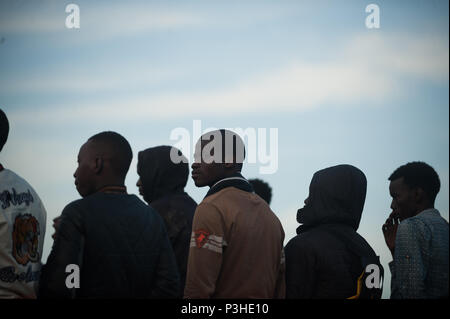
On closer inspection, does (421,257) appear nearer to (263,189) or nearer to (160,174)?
(160,174)

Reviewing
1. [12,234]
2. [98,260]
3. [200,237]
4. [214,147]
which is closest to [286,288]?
[200,237]

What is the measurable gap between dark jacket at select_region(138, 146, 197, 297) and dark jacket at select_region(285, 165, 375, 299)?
2.98ft

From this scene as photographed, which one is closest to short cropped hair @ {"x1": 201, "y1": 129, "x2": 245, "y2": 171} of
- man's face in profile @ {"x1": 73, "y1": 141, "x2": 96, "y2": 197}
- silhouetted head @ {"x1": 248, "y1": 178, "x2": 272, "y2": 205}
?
man's face in profile @ {"x1": 73, "y1": 141, "x2": 96, "y2": 197}

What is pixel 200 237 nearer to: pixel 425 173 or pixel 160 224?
pixel 160 224

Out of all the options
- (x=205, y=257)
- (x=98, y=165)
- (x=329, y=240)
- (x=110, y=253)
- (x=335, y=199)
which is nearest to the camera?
(x=110, y=253)

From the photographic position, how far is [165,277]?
13.5 feet

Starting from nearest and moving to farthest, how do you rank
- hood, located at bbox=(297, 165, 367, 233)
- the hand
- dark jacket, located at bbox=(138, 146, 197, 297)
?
hood, located at bbox=(297, 165, 367, 233), dark jacket, located at bbox=(138, 146, 197, 297), the hand

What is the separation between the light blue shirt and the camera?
4.44 m

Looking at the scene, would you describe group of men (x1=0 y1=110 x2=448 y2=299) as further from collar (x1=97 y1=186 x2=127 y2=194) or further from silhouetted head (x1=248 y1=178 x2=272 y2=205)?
silhouetted head (x1=248 y1=178 x2=272 y2=205)

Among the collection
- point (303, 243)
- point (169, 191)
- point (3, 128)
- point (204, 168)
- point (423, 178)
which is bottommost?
point (303, 243)

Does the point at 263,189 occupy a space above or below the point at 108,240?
above

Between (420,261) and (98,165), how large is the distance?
246cm

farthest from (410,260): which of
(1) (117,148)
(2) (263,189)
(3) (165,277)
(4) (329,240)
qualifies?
(2) (263,189)
